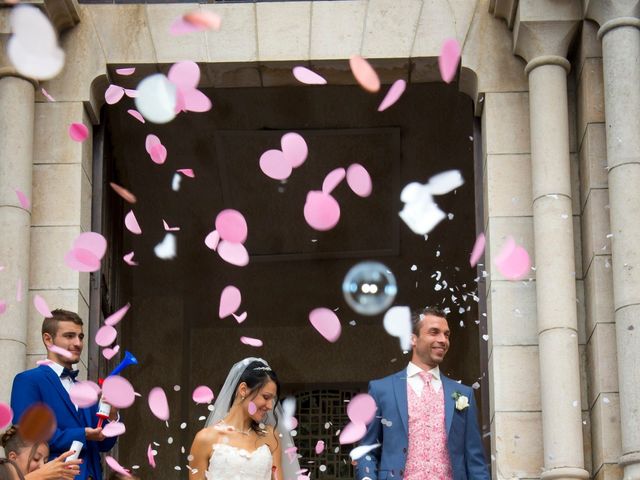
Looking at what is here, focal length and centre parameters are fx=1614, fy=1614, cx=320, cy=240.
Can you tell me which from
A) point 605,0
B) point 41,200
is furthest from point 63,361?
point 605,0

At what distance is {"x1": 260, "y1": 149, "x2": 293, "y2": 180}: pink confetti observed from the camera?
52.5ft

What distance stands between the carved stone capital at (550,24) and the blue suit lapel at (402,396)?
3307 mm

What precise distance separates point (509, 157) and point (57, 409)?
14.4 feet

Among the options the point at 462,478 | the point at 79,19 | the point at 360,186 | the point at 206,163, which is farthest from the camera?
the point at 206,163

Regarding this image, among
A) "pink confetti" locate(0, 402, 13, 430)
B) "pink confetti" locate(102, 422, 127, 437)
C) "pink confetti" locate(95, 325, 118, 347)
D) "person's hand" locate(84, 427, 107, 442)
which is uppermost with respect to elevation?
"pink confetti" locate(95, 325, 118, 347)

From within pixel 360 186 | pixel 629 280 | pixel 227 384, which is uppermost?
pixel 360 186

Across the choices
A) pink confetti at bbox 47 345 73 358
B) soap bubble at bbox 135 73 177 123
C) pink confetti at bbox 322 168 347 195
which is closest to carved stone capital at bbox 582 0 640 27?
soap bubble at bbox 135 73 177 123

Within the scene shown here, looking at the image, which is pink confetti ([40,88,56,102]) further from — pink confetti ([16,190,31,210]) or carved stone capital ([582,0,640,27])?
carved stone capital ([582,0,640,27])

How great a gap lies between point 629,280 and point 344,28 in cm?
331

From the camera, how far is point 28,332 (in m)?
12.5

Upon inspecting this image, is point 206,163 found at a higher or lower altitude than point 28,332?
higher

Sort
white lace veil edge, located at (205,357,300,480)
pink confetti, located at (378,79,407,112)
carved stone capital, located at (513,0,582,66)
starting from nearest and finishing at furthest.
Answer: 1. white lace veil edge, located at (205,357,300,480)
2. carved stone capital, located at (513,0,582,66)
3. pink confetti, located at (378,79,407,112)

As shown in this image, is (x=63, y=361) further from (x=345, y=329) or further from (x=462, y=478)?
(x=345, y=329)

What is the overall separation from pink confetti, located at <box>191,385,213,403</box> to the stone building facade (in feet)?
14.8
